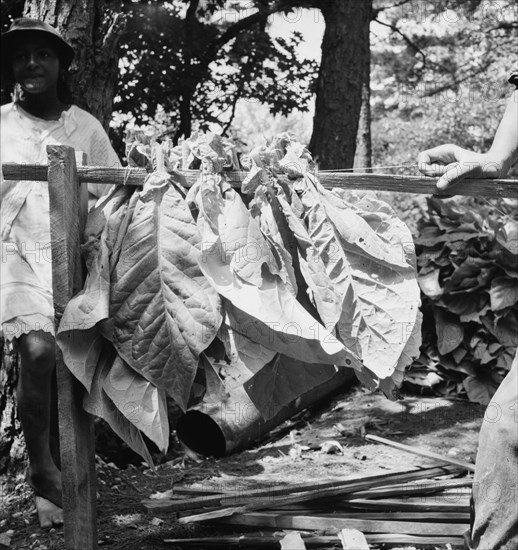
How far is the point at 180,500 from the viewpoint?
391 cm

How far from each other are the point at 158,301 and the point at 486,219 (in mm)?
4606

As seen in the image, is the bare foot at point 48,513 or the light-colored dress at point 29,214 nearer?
the light-colored dress at point 29,214

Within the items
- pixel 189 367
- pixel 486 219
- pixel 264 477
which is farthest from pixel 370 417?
pixel 189 367

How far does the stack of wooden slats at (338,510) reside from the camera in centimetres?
365

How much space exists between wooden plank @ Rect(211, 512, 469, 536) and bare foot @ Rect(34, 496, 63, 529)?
2.68 feet

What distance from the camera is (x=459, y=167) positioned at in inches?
118

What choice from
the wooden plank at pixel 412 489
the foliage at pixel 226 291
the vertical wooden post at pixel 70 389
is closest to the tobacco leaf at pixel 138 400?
the foliage at pixel 226 291

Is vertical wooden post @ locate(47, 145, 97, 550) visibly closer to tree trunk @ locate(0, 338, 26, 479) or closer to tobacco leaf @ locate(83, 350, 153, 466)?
tobacco leaf @ locate(83, 350, 153, 466)

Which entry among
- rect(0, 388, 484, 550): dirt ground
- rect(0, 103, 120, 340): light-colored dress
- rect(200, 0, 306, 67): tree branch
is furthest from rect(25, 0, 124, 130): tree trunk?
rect(200, 0, 306, 67): tree branch

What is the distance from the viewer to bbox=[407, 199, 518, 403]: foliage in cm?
643

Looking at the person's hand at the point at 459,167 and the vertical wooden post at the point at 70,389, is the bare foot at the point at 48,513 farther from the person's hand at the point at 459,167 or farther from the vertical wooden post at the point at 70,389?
the person's hand at the point at 459,167

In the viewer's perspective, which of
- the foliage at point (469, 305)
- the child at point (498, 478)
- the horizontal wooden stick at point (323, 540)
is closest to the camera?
the child at point (498, 478)

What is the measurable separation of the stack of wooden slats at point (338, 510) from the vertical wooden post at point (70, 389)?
0.71 metres

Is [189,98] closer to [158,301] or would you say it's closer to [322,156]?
[322,156]
